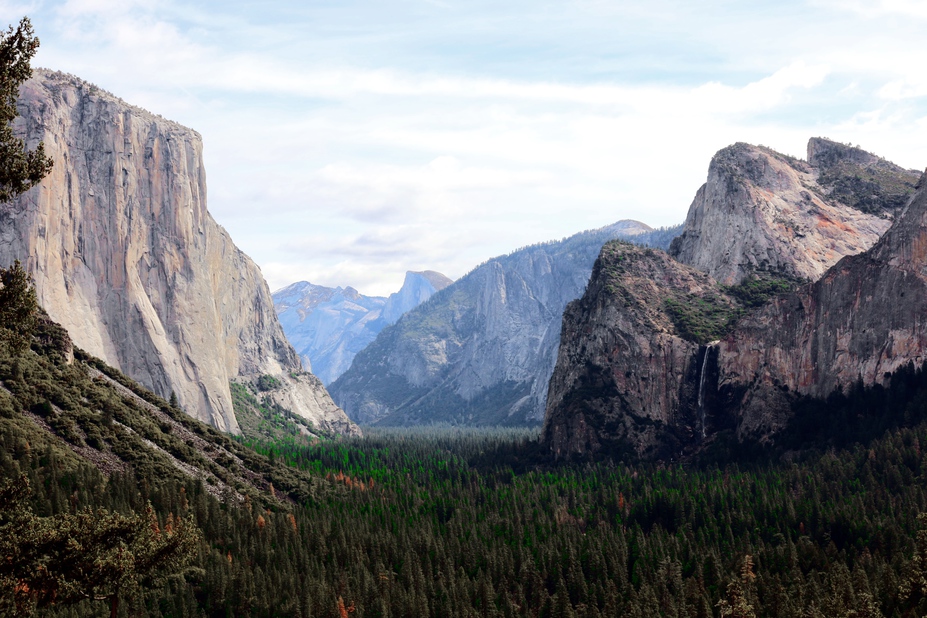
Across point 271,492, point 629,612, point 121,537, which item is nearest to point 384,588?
point 629,612

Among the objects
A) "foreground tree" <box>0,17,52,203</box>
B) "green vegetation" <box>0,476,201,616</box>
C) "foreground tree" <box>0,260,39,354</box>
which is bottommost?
"green vegetation" <box>0,476,201,616</box>

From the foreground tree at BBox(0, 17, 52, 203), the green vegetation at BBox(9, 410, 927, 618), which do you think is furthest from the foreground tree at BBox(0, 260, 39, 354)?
the green vegetation at BBox(9, 410, 927, 618)

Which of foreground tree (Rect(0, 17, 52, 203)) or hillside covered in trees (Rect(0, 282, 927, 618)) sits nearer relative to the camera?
foreground tree (Rect(0, 17, 52, 203))

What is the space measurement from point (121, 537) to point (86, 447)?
397 feet

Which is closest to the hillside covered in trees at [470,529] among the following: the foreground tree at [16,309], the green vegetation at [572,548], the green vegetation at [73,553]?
the green vegetation at [572,548]

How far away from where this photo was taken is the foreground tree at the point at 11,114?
37906mm

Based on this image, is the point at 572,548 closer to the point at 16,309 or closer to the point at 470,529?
the point at 470,529

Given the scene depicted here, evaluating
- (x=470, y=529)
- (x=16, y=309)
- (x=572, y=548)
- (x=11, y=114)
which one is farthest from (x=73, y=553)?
(x=470, y=529)

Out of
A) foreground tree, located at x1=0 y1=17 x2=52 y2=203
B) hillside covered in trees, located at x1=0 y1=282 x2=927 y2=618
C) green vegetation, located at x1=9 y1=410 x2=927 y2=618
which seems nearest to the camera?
foreground tree, located at x1=0 y1=17 x2=52 y2=203

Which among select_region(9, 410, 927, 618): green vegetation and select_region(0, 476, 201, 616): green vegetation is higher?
select_region(0, 476, 201, 616): green vegetation

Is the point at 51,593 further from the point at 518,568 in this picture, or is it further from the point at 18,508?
the point at 518,568

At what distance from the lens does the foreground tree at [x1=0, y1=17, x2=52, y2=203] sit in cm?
3791

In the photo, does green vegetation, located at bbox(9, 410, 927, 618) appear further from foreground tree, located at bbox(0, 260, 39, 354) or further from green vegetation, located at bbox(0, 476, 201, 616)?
foreground tree, located at bbox(0, 260, 39, 354)

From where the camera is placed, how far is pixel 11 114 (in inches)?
1561
